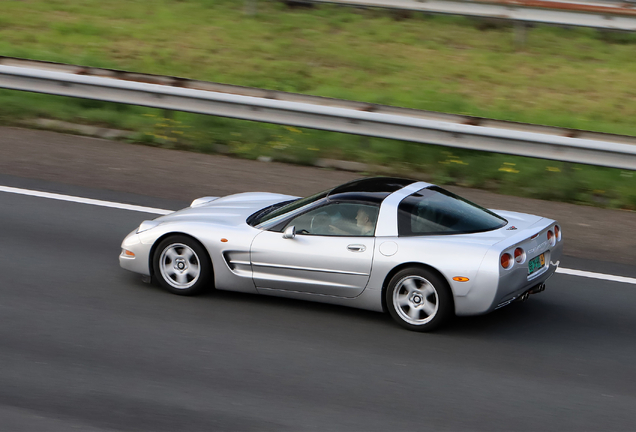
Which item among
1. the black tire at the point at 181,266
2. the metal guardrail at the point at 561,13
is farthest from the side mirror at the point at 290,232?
the metal guardrail at the point at 561,13

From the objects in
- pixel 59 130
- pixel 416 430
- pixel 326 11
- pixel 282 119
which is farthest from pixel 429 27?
pixel 416 430

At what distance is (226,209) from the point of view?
7.97 metres

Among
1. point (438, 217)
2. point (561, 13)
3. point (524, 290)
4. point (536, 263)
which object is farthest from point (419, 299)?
point (561, 13)

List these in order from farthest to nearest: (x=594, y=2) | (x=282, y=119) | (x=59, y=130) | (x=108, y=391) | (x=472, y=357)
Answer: (x=594, y=2), (x=59, y=130), (x=282, y=119), (x=472, y=357), (x=108, y=391)

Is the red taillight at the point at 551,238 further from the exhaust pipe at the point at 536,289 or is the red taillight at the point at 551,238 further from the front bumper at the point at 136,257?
the front bumper at the point at 136,257

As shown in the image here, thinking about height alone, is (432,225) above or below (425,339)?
above

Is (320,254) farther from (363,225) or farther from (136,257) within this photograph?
(136,257)

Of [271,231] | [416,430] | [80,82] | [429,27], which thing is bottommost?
[416,430]

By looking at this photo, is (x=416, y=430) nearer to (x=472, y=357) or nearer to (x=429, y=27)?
(x=472, y=357)

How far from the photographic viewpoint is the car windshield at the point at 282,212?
7387 millimetres

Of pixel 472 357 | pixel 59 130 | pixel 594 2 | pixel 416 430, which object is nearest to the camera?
pixel 416 430

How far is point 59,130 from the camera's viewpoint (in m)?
12.5

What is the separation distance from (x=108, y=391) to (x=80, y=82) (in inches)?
291

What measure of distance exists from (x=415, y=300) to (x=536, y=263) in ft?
3.44
